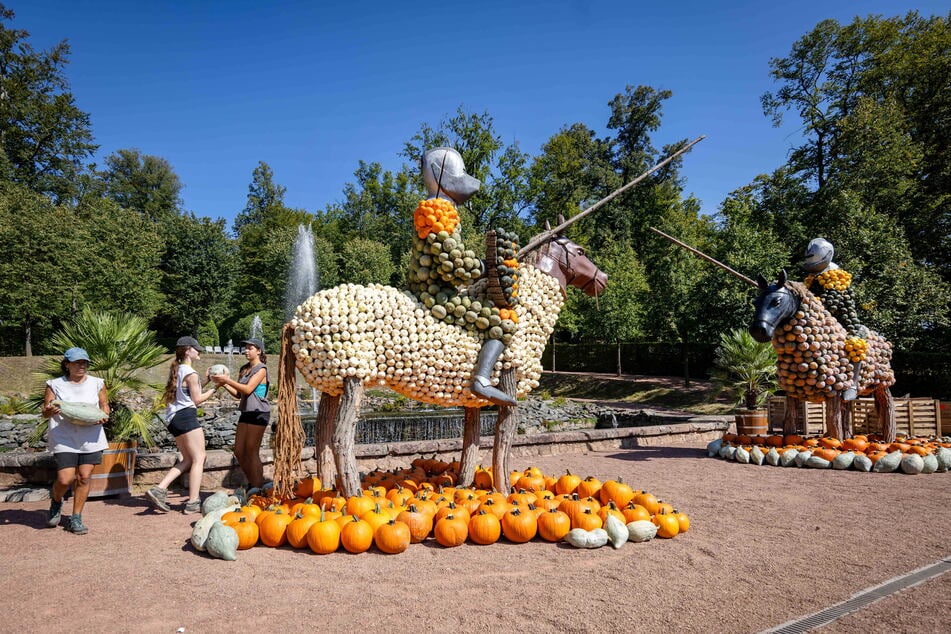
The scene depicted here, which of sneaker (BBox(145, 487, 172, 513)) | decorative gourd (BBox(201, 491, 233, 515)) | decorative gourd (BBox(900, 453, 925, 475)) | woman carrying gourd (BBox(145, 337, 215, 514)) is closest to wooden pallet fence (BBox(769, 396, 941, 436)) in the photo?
decorative gourd (BBox(900, 453, 925, 475))

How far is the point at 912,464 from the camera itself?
7.76 metres

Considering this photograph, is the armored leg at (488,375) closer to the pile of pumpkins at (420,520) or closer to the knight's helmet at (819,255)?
the pile of pumpkins at (420,520)

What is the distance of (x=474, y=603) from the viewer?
351 cm

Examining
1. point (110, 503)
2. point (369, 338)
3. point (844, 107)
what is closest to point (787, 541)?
point (369, 338)

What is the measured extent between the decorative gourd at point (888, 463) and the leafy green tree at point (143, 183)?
1917 inches

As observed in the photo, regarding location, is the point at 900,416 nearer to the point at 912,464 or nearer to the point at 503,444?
the point at 912,464

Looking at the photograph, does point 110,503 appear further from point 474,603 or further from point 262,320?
point 262,320

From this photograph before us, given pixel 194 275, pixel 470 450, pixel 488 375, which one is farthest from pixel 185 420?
pixel 194 275

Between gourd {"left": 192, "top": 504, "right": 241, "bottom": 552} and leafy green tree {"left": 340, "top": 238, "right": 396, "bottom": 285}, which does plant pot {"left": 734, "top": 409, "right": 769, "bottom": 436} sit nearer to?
gourd {"left": 192, "top": 504, "right": 241, "bottom": 552}

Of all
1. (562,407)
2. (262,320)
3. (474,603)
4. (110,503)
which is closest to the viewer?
(474,603)

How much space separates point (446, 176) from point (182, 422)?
3.59 metres

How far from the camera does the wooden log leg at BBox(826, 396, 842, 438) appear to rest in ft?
28.1

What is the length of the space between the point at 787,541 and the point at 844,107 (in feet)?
88.2

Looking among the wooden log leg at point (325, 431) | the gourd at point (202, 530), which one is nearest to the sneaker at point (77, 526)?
the gourd at point (202, 530)
